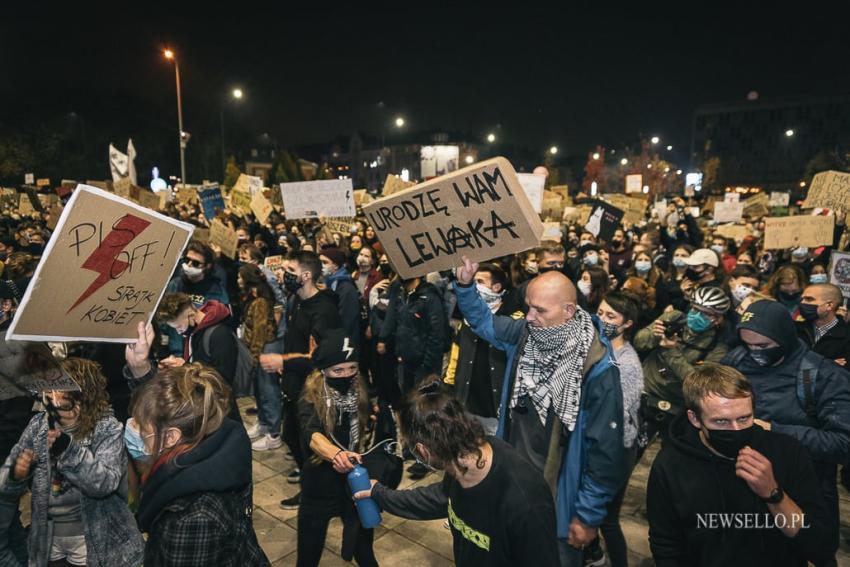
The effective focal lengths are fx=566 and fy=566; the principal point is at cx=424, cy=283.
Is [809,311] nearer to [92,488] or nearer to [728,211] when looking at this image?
[92,488]

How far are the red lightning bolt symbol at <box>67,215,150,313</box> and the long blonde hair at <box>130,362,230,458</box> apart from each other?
0.66m

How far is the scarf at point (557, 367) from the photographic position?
3.17 metres

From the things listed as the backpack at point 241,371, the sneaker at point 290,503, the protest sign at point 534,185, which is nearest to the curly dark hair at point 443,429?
the backpack at point 241,371

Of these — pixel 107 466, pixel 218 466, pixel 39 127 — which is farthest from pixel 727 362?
pixel 39 127

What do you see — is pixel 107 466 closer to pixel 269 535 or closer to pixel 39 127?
pixel 269 535

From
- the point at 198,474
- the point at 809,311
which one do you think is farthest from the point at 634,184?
the point at 198,474

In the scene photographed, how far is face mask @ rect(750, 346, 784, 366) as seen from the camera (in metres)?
3.39

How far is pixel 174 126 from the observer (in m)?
58.9

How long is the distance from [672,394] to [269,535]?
347 centimetres

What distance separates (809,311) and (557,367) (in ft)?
10.7

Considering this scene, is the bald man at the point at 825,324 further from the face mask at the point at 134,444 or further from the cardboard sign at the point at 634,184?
the cardboard sign at the point at 634,184

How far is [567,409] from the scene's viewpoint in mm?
3162

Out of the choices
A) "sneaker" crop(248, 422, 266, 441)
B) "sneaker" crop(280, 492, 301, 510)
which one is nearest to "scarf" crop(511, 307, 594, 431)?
"sneaker" crop(280, 492, 301, 510)

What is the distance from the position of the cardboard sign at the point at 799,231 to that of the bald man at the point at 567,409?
671 cm
